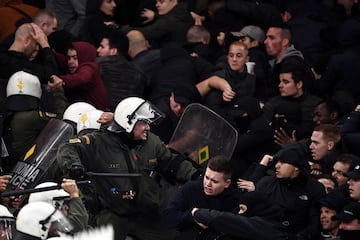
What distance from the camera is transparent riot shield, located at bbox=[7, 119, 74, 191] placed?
1716 cm

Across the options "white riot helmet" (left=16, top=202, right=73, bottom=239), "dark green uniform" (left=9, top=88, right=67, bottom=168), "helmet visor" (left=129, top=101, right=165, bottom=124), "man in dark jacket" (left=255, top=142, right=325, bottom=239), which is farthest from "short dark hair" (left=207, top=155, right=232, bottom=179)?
"white riot helmet" (left=16, top=202, right=73, bottom=239)

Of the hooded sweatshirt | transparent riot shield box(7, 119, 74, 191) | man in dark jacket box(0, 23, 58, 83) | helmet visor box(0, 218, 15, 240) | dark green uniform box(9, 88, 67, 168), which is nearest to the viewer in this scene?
helmet visor box(0, 218, 15, 240)

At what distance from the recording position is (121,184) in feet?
54.2

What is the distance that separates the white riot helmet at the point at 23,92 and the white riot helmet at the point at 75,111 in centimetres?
34

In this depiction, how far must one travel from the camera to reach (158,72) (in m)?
19.7

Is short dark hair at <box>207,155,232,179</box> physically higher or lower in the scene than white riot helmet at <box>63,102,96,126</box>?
higher

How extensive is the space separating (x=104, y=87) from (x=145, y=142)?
7.60 ft

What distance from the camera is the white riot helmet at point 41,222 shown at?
13570 mm

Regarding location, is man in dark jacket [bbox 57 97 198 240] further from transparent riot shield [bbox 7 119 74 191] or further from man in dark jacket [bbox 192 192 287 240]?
transparent riot shield [bbox 7 119 74 191]

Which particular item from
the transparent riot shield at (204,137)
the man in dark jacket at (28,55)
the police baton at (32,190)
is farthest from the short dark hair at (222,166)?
the man in dark jacket at (28,55)

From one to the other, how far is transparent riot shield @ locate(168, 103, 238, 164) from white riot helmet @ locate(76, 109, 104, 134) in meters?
0.91

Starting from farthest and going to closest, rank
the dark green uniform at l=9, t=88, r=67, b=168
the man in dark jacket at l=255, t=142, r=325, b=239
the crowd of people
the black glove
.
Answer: the dark green uniform at l=9, t=88, r=67, b=168 → the man in dark jacket at l=255, t=142, r=325, b=239 → the crowd of people → the black glove

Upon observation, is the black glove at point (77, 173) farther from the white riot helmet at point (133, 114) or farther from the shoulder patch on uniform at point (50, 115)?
the shoulder patch on uniform at point (50, 115)

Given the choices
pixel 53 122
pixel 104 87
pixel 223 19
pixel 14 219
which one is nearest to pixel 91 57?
pixel 104 87
